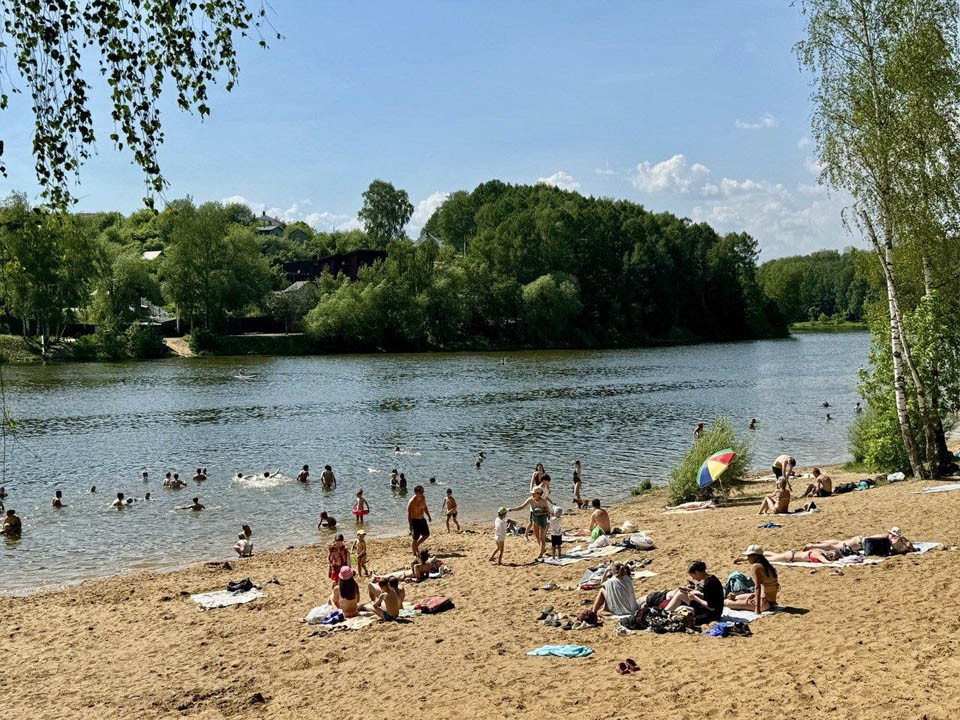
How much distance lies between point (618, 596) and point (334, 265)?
4429 inches

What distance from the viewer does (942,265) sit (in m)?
21.4

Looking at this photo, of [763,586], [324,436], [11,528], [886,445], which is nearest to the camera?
[763,586]

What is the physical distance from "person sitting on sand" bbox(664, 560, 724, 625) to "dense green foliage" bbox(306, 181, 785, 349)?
3301 inches

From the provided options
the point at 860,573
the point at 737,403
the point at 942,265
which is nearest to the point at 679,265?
the point at 737,403

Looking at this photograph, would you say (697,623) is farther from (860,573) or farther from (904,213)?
(904,213)

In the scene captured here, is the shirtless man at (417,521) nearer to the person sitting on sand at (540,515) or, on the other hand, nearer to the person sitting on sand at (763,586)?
the person sitting on sand at (540,515)

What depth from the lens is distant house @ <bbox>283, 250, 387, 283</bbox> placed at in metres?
117

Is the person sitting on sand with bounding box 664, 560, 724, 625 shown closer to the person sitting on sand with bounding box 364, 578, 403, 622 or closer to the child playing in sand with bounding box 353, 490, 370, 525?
the person sitting on sand with bounding box 364, 578, 403, 622

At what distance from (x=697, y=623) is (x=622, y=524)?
8.71 meters

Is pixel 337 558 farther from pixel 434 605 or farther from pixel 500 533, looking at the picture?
pixel 500 533

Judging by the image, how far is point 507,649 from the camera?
1204 centimetres

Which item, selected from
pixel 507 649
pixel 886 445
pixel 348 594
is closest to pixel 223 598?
pixel 348 594

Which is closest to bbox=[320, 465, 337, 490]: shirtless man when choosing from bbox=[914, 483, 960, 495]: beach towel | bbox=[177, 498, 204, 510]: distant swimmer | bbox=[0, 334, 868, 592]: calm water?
bbox=[0, 334, 868, 592]: calm water

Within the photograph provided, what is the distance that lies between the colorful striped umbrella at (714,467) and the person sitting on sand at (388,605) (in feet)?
32.3
